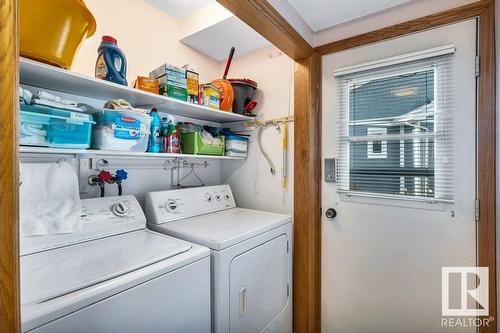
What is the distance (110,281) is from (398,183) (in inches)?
67.4

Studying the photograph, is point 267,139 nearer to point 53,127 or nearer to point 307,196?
point 307,196

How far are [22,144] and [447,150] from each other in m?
2.23

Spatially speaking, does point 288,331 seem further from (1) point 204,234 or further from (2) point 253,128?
(2) point 253,128

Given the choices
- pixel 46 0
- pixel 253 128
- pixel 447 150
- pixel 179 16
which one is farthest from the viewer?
pixel 253 128

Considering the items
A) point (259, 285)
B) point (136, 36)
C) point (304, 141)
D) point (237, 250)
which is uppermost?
point (136, 36)

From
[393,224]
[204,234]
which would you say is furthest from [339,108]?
[204,234]

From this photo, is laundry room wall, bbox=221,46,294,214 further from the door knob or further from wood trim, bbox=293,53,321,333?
the door knob

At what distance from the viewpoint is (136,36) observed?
1.84m

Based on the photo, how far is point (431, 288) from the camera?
1544 millimetres

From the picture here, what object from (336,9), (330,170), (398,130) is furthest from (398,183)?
(336,9)

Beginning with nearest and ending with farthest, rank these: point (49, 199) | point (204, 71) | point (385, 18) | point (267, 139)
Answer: point (49, 199) < point (385, 18) < point (267, 139) < point (204, 71)

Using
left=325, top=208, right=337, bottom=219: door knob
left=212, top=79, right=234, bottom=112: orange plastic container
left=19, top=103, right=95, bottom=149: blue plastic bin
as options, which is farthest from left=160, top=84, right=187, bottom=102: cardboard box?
left=325, top=208, right=337, bottom=219: door knob

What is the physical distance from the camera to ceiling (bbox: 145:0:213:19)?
1.90 meters

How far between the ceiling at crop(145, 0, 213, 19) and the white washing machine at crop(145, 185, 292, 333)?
→ 1.47 meters
